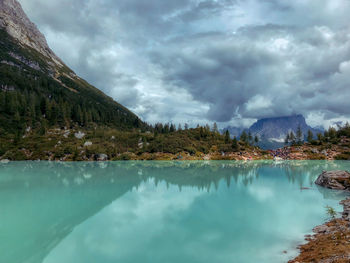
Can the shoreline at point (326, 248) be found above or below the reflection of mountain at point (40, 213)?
above

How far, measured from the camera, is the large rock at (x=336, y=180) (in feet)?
167

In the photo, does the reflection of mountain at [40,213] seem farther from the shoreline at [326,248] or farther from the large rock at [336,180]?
the large rock at [336,180]

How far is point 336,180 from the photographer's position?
52.3m

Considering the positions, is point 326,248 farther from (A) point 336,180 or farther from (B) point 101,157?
(B) point 101,157

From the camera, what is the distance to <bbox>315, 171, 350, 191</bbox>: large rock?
167 feet

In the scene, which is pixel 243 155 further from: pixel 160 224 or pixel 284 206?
pixel 160 224

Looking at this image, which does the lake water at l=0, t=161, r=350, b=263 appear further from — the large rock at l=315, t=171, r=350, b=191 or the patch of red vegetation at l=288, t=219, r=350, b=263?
the large rock at l=315, t=171, r=350, b=191

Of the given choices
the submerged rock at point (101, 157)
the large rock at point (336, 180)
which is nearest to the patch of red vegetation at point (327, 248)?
the large rock at point (336, 180)

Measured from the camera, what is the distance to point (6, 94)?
564 feet

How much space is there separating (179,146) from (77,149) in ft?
239

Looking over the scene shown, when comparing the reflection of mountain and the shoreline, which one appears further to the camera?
the reflection of mountain

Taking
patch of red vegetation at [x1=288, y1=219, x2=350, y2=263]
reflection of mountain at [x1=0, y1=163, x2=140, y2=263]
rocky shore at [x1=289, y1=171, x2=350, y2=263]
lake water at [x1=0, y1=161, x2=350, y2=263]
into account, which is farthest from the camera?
reflection of mountain at [x1=0, y1=163, x2=140, y2=263]

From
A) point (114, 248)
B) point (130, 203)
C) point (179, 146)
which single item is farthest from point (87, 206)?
point (179, 146)

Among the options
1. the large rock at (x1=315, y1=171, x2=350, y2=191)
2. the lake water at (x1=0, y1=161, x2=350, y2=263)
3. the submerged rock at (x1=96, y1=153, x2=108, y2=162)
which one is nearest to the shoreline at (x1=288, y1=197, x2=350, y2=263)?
the lake water at (x1=0, y1=161, x2=350, y2=263)
